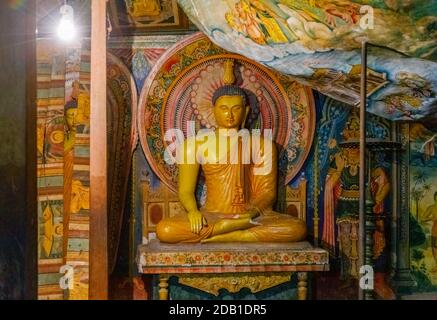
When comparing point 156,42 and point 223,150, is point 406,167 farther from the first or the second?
point 156,42

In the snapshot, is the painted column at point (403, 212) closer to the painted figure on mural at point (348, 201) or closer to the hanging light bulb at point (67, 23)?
the painted figure on mural at point (348, 201)

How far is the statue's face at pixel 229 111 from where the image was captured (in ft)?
16.6

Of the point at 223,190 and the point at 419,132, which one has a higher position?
the point at 419,132

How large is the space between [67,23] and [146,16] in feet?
2.21

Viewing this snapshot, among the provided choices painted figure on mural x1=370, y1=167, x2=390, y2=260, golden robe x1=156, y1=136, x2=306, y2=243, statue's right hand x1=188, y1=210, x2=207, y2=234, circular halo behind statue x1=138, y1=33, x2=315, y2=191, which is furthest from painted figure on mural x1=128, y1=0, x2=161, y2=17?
painted figure on mural x1=370, y1=167, x2=390, y2=260

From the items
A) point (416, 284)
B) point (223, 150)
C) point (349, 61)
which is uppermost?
point (349, 61)

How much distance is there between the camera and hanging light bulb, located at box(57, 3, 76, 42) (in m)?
4.78

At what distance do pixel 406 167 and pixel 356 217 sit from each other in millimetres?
644

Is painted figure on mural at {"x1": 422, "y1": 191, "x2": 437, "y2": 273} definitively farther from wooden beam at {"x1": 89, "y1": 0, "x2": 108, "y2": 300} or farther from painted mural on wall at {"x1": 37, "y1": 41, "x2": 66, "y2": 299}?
painted mural on wall at {"x1": 37, "y1": 41, "x2": 66, "y2": 299}

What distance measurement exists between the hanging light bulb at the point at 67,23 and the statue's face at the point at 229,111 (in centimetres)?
136

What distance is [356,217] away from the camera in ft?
16.7

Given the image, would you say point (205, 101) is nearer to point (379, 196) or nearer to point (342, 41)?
point (342, 41)

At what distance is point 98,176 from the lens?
4258 millimetres
